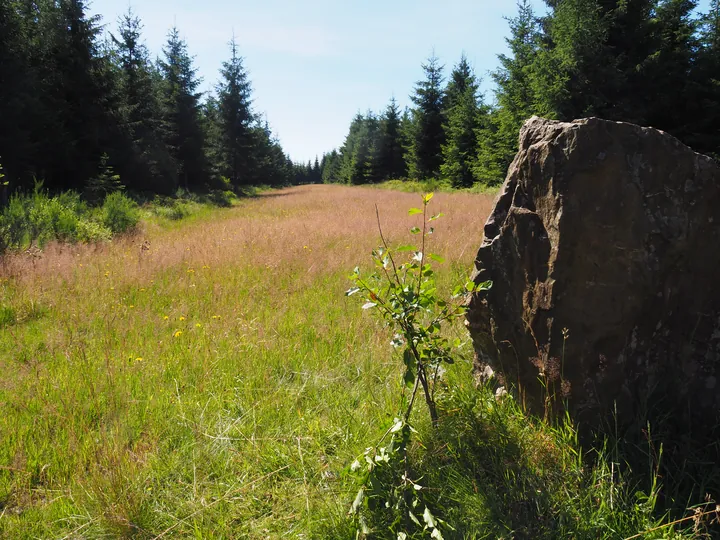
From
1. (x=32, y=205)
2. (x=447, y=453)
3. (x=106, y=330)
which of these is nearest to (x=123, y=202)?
(x=32, y=205)

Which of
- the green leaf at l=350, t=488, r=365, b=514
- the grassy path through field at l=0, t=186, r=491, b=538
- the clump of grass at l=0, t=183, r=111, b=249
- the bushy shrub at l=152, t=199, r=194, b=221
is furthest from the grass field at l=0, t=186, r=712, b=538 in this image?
the bushy shrub at l=152, t=199, r=194, b=221

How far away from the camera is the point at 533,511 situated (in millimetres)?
1731

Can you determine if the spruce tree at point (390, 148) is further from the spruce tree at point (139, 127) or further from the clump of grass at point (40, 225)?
the clump of grass at point (40, 225)

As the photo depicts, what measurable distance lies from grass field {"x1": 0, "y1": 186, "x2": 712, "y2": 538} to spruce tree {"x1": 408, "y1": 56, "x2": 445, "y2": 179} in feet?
93.8

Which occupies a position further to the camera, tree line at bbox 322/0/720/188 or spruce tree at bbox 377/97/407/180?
spruce tree at bbox 377/97/407/180

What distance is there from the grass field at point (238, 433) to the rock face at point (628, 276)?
407 millimetres

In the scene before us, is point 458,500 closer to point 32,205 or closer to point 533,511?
point 533,511

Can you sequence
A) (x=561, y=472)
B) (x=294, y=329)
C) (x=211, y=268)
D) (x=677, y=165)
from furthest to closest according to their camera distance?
1. (x=211, y=268)
2. (x=294, y=329)
3. (x=677, y=165)
4. (x=561, y=472)

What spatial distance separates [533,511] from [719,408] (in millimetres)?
1036

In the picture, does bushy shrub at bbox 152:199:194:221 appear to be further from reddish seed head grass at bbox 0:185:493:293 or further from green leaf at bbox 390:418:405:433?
green leaf at bbox 390:418:405:433

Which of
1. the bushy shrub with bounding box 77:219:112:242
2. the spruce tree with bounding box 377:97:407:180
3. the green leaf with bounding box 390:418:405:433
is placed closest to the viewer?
the green leaf with bounding box 390:418:405:433

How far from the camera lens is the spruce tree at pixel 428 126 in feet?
99.3

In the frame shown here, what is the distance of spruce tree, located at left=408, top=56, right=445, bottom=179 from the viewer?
99.3ft

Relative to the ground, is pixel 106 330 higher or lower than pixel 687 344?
lower
